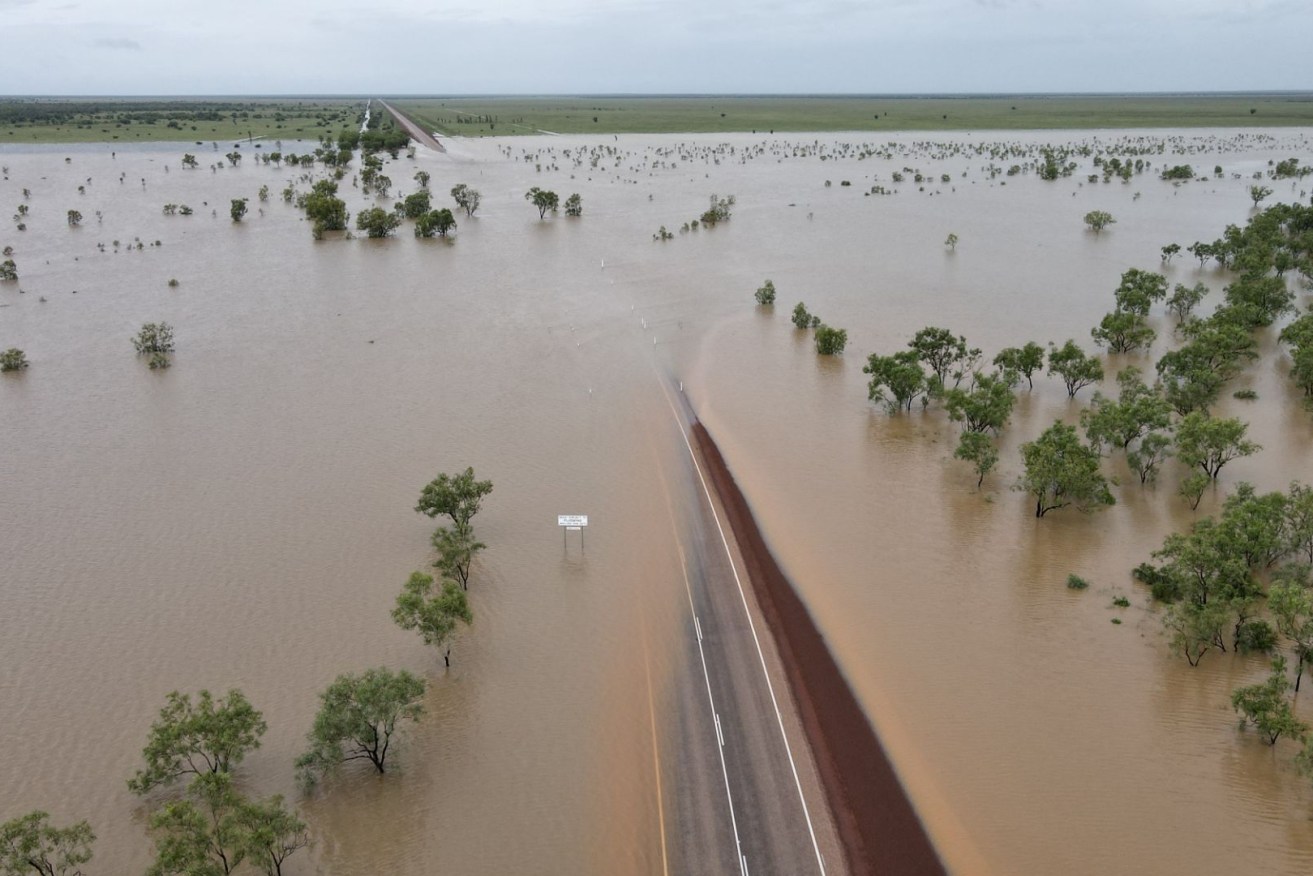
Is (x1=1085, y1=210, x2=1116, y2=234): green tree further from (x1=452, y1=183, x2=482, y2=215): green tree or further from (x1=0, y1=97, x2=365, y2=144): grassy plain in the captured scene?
(x1=0, y1=97, x2=365, y2=144): grassy plain

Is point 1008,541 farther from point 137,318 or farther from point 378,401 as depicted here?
point 137,318

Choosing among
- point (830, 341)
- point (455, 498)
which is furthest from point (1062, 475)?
point (455, 498)

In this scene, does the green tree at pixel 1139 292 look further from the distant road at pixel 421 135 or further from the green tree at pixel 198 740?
the distant road at pixel 421 135

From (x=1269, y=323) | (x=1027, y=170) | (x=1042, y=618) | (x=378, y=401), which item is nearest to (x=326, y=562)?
(x=378, y=401)

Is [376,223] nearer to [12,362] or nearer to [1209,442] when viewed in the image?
[12,362]

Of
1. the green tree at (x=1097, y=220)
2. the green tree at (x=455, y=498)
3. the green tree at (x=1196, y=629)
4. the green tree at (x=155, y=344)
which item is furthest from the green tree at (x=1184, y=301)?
the green tree at (x=155, y=344)

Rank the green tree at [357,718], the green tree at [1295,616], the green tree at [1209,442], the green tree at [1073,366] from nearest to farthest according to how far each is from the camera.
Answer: the green tree at [357,718]
the green tree at [1295,616]
the green tree at [1209,442]
the green tree at [1073,366]

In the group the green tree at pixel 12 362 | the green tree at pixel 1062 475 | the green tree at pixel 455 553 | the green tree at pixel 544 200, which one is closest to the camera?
the green tree at pixel 455 553
